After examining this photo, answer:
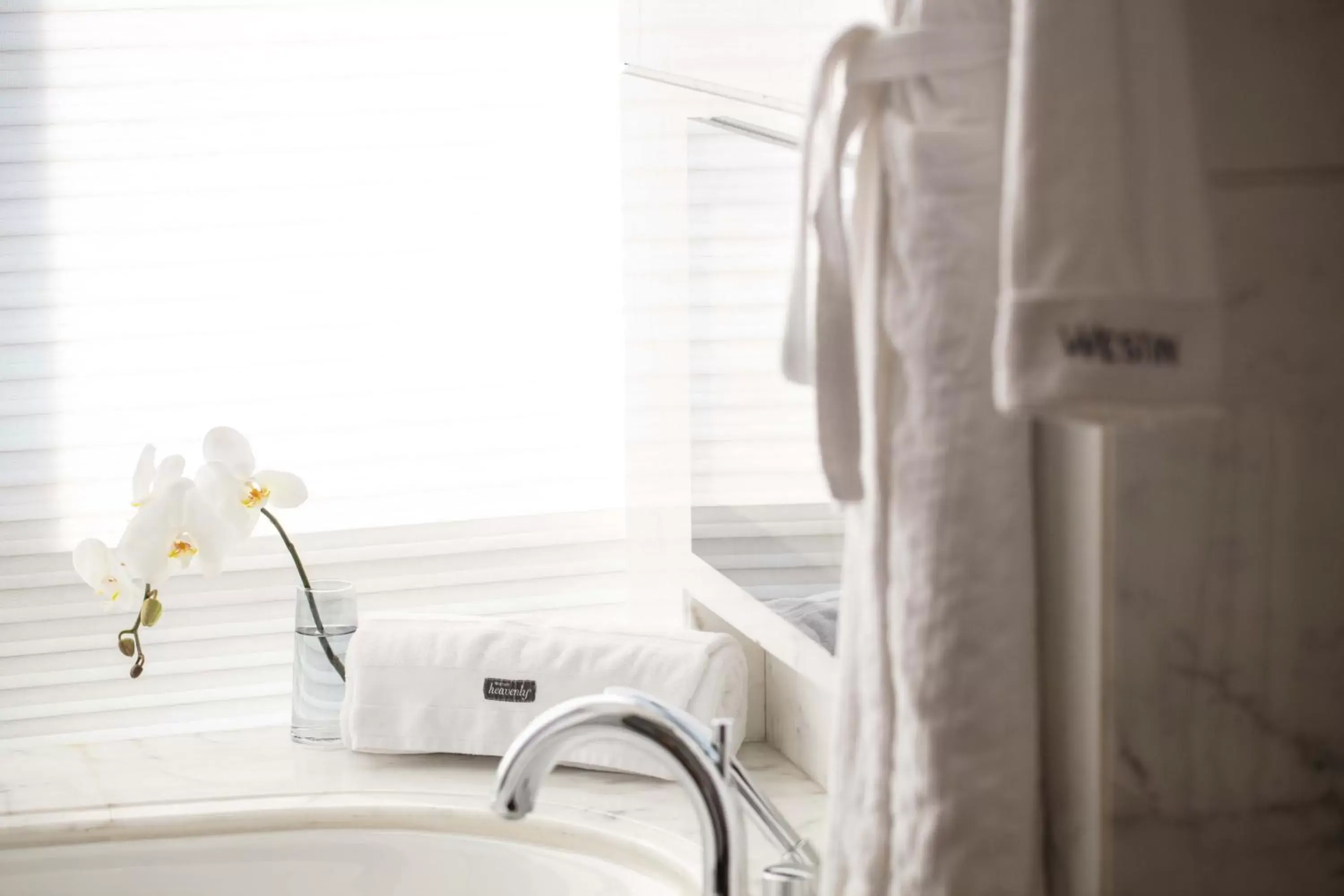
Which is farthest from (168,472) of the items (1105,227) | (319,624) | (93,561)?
(1105,227)

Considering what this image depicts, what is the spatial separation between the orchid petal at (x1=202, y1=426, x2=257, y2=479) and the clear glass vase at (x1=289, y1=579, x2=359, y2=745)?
144 millimetres

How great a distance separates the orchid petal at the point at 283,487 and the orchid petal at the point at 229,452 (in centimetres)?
2

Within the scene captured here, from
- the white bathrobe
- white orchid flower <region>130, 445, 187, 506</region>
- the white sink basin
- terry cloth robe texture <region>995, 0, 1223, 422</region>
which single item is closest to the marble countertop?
the white sink basin

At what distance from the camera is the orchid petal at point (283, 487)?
1.51 m

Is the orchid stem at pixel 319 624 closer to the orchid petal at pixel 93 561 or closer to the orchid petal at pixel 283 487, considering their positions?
the orchid petal at pixel 283 487

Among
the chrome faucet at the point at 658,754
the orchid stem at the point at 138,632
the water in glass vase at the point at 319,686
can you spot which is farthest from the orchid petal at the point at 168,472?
the chrome faucet at the point at 658,754

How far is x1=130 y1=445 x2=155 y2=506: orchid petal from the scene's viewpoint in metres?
1.46

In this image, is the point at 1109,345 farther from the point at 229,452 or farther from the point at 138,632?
the point at 138,632

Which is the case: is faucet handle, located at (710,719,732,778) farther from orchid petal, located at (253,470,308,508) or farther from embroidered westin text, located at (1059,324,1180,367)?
orchid petal, located at (253,470,308,508)

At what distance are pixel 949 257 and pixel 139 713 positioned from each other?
4.40ft

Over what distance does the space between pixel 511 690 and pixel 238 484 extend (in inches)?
14.0

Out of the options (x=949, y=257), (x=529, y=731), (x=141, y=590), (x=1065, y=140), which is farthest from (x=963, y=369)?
(x=141, y=590)

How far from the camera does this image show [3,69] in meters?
1.62

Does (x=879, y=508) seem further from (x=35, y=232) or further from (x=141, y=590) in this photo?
(x=35, y=232)
